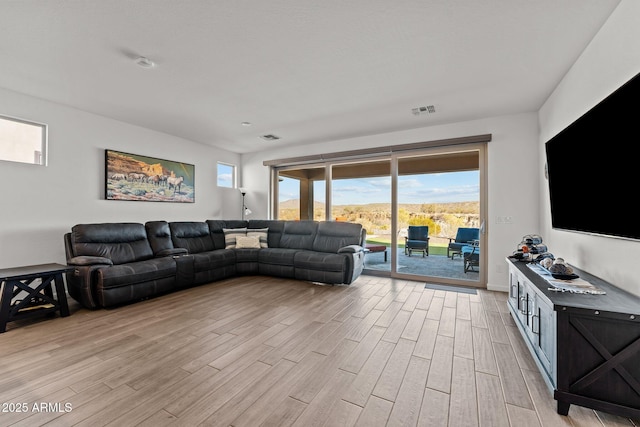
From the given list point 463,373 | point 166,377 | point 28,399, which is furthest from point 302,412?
point 28,399

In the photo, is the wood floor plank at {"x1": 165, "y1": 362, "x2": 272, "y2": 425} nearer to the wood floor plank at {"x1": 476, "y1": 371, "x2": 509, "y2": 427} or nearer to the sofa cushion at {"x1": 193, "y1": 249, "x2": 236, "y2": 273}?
the wood floor plank at {"x1": 476, "y1": 371, "x2": 509, "y2": 427}

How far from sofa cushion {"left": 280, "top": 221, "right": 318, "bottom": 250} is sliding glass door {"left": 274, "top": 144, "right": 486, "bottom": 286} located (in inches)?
18.8

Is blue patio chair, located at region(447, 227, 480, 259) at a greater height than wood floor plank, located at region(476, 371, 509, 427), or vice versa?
blue patio chair, located at region(447, 227, 480, 259)

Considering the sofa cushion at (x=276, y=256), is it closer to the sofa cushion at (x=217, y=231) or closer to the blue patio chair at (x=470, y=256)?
the sofa cushion at (x=217, y=231)

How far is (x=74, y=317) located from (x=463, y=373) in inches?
154

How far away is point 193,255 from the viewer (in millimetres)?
4352

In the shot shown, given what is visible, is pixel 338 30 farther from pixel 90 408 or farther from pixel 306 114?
pixel 90 408

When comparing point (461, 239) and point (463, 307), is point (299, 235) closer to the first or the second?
point (461, 239)

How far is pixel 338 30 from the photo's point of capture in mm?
2199

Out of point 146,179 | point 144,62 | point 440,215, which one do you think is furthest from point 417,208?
point 146,179

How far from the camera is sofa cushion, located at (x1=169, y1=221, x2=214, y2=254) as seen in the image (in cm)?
475

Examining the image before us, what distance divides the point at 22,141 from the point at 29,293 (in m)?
1.95

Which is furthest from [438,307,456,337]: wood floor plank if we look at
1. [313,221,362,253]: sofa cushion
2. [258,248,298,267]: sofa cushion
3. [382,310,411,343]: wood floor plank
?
[258,248,298,267]: sofa cushion

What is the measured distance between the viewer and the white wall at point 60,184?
10.9 feet
